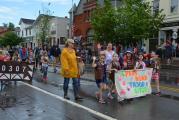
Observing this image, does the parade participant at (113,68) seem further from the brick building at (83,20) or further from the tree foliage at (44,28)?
the tree foliage at (44,28)

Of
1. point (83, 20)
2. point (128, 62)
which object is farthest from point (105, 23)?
point (128, 62)

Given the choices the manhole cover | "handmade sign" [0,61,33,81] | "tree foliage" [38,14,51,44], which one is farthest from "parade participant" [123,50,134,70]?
"tree foliage" [38,14,51,44]

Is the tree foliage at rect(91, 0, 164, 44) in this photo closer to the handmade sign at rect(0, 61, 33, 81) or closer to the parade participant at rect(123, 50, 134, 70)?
the handmade sign at rect(0, 61, 33, 81)

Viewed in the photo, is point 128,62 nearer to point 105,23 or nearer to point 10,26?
point 105,23

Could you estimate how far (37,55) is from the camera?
28938 mm

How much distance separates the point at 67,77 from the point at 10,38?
80854 mm

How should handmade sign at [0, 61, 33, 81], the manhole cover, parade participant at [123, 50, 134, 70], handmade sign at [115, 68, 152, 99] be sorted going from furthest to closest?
handmade sign at [0, 61, 33, 81], parade participant at [123, 50, 134, 70], handmade sign at [115, 68, 152, 99], the manhole cover

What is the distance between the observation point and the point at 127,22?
36.5 meters

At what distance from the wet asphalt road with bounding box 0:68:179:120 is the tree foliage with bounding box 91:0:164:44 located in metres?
22.2

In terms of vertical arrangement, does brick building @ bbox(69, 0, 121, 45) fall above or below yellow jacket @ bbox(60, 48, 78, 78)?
above

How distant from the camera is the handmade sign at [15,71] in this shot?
1600cm

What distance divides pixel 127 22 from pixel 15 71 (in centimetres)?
2134

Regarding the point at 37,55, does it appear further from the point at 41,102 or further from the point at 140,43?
the point at 41,102

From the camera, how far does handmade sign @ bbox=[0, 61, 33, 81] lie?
1600 centimetres
